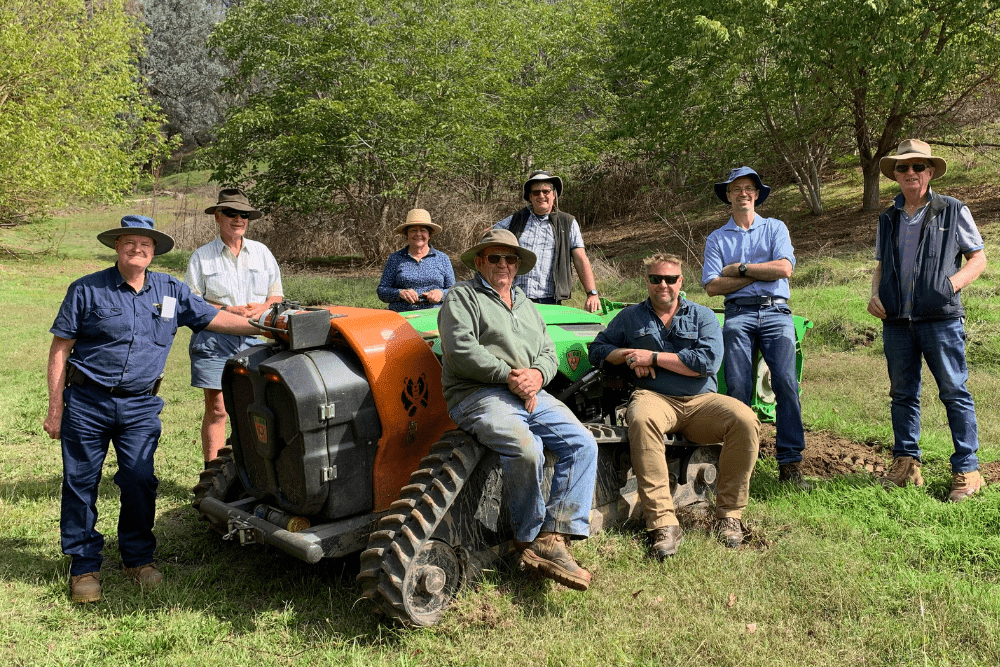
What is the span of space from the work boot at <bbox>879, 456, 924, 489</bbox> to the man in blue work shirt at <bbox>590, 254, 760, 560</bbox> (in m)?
1.25

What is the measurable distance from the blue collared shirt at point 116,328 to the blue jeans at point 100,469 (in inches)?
5.0

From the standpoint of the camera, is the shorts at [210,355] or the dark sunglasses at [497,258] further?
the shorts at [210,355]

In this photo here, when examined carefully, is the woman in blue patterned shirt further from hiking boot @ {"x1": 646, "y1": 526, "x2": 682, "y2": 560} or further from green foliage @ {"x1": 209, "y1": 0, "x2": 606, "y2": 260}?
green foliage @ {"x1": 209, "y1": 0, "x2": 606, "y2": 260}

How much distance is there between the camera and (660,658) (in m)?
3.24

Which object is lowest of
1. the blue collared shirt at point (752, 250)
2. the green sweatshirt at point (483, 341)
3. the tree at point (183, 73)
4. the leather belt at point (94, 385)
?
the leather belt at point (94, 385)

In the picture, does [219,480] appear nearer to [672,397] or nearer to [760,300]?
[672,397]

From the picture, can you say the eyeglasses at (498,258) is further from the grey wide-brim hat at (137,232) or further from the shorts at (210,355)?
the shorts at (210,355)

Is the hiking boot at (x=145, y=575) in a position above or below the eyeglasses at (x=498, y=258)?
below

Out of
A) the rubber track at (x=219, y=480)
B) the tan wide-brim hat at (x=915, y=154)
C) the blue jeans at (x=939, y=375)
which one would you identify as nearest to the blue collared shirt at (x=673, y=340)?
the blue jeans at (x=939, y=375)

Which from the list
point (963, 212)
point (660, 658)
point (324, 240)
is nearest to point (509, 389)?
point (660, 658)

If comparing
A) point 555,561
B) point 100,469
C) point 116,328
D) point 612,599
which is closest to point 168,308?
point 116,328

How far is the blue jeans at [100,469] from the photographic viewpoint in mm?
3947

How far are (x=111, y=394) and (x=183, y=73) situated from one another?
143ft

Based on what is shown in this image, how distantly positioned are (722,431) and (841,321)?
546 centimetres
